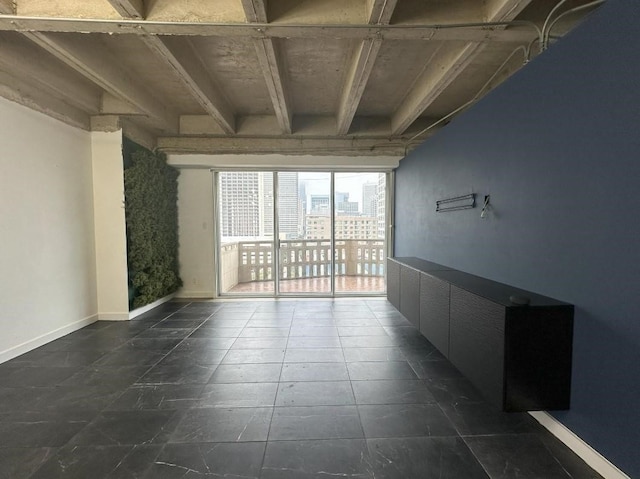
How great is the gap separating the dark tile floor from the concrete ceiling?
2745 mm

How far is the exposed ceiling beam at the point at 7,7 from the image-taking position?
195 centimetres

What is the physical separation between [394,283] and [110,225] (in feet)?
13.0

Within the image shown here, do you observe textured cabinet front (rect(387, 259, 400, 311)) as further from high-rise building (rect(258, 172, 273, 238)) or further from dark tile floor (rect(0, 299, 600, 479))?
high-rise building (rect(258, 172, 273, 238))

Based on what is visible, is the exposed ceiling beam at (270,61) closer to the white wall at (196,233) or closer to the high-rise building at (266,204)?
the high-rise building at (266,204)

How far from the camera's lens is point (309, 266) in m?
5.41

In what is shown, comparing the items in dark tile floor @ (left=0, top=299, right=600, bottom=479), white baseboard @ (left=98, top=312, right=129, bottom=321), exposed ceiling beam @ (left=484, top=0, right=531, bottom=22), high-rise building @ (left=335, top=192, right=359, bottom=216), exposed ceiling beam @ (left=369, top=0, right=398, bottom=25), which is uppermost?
exposed ceiling beam @ (left=484, top=0, right=531, bottom=22)

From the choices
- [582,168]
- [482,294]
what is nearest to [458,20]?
[582,168]

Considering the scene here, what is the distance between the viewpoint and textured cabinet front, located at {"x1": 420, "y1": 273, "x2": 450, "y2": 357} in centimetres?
228

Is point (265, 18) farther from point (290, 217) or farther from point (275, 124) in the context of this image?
point (290, 217)

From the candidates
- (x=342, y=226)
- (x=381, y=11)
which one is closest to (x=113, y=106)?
(x=381, y=11)

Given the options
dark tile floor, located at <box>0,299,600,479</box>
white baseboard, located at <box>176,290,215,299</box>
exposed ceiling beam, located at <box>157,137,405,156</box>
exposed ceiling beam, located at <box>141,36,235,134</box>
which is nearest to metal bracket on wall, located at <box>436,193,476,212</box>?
dark tile floor, located at <box>0,299,600,479</box>

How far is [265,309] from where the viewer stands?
14.7 feet

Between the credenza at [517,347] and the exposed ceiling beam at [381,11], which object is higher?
the exposed ceiling beam at [381,11]

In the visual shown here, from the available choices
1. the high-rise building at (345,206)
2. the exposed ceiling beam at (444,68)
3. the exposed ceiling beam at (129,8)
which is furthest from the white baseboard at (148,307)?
the exposed ceiling beam at (444,68)
